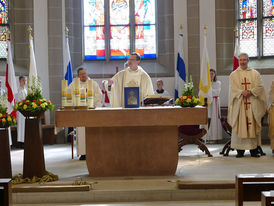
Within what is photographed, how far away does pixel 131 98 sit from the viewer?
825 centimetres

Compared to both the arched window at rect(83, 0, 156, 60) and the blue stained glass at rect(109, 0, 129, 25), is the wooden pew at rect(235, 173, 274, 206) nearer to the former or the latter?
the arched window at rect(83, 0, 156, 60)

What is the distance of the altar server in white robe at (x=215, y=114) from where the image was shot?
13.9 meters

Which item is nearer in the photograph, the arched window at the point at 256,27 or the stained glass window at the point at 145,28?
the arched window at the point at 256,27

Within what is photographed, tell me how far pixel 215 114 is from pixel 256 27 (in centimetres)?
269

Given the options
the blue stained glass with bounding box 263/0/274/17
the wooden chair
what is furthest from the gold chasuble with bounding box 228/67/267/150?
the blue stained glass with bounding box 263/0/274/17

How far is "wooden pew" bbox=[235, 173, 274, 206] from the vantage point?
4664mm

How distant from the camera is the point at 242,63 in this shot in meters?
10.6

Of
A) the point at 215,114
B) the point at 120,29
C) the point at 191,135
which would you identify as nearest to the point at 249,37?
the point at 215,114

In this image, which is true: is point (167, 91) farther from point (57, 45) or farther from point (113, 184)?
point (113, 184)

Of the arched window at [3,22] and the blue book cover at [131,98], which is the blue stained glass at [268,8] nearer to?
the arched window at [3,22]

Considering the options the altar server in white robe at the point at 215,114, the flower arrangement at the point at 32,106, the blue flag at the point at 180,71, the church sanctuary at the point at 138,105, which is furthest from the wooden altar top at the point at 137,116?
the blue flag at the point at 180,71

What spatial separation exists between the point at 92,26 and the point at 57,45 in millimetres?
1293

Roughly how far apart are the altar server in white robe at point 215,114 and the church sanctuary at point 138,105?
0.09ft

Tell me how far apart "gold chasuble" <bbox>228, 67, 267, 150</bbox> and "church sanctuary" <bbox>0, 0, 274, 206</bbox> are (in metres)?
0.02
